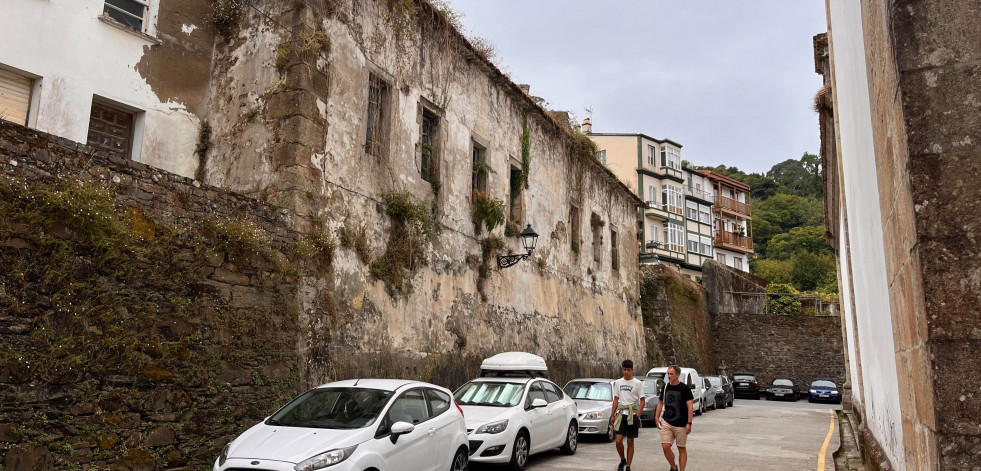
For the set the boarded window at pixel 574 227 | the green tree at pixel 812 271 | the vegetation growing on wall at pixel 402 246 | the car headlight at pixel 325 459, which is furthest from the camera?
the green tree at pixel 812 271

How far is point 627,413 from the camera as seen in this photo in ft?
32.5

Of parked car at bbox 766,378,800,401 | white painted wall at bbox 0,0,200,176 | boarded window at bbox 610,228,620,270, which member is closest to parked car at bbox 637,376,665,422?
boarded window at bbox 610,228,620,270

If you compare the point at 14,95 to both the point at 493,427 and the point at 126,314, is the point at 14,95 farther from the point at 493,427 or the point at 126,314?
the point at 493,427

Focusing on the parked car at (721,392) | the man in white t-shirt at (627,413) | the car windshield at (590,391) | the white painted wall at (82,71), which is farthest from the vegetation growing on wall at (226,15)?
the parked car at (721,392)

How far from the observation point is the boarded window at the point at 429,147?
15273 mm

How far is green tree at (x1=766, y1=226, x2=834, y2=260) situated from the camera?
212ft

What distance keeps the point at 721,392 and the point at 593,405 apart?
13627 mm

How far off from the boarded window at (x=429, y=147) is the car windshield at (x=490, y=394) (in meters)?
5.25

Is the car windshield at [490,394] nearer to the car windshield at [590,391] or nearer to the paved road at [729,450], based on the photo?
the paved road at [729,450]

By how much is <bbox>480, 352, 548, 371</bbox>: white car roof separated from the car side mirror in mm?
6404

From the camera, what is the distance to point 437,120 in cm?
1571

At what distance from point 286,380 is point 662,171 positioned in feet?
161

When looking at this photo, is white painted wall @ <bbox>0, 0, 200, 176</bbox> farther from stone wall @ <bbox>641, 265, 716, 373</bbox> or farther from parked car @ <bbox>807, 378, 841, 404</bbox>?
parked car @ <bbox>807, 378, 841, 404</bbox>

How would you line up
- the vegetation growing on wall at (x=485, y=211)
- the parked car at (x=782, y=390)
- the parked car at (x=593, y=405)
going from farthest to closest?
the parked car at (x=782, y=390) < the vegetation growing on wall at (x=485, y=211) < the parked car at (x=593, y=405)
